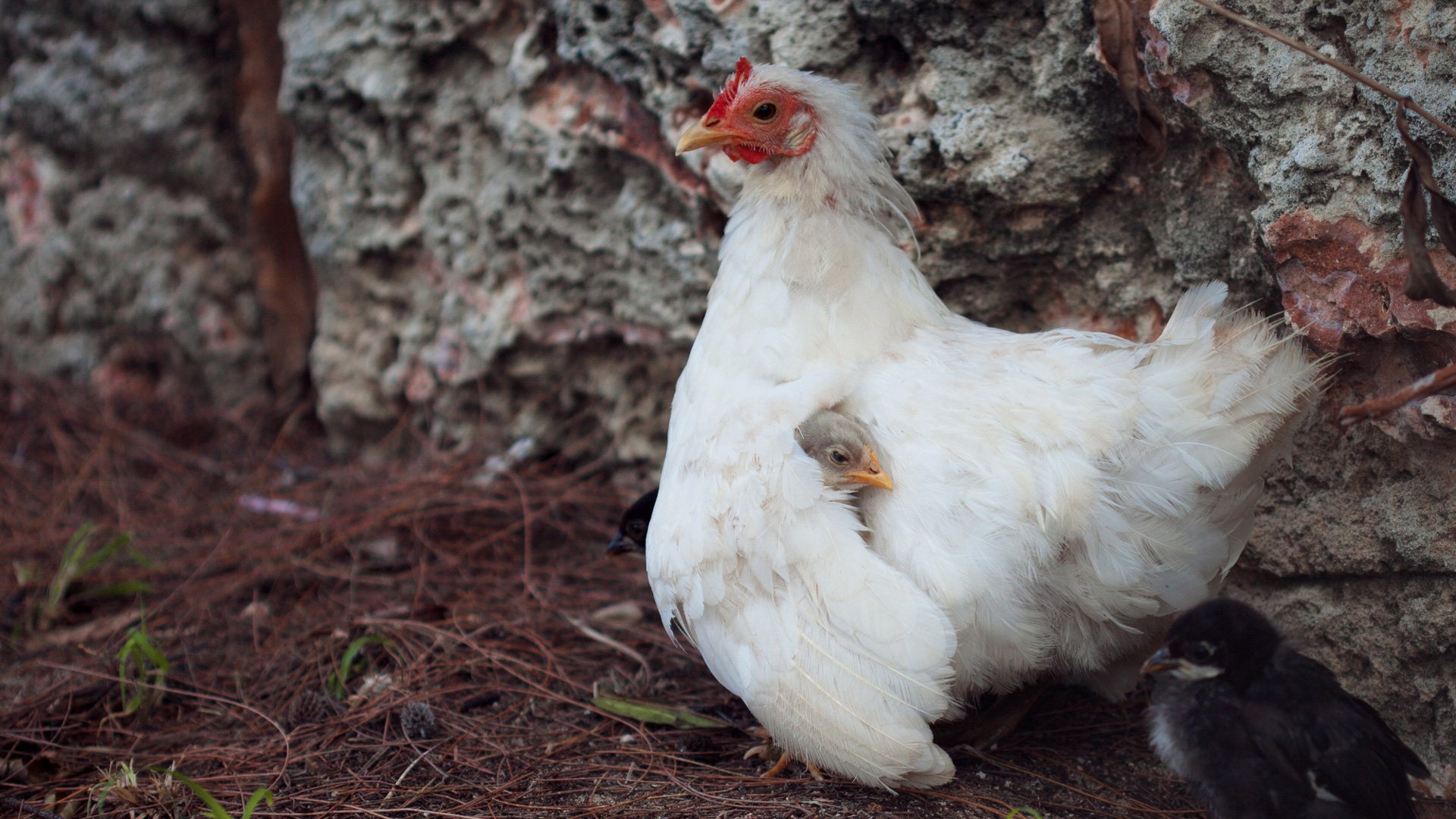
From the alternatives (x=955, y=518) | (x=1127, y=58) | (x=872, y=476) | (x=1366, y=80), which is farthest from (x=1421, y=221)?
(x=872, y=476)

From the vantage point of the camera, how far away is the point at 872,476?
227 cm

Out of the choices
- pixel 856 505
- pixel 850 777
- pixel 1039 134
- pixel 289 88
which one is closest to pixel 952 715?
pixel 850 777

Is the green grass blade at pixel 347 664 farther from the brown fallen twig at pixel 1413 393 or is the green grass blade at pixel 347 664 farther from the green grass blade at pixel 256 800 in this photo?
the brown fallen twig at pixel 1413 393

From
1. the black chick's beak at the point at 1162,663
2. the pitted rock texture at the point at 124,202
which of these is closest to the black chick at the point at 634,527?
the black chick's beak at the point at 1162,663

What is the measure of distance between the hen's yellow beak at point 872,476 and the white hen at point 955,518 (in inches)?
1.6

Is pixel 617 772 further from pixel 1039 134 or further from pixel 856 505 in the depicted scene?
pixel 1039 134

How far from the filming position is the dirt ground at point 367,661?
8.22 feet

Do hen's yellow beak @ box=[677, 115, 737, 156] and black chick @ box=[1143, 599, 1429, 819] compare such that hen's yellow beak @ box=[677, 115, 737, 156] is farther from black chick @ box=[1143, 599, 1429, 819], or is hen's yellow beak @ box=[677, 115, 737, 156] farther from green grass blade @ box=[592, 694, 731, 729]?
black chick @ box=[1143, 599, 1429, 819]

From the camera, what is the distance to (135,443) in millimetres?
4883

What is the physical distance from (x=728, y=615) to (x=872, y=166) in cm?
126

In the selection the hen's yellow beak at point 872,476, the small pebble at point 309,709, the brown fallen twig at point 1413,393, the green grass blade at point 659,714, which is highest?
the brown fallen twig at point 1413,393

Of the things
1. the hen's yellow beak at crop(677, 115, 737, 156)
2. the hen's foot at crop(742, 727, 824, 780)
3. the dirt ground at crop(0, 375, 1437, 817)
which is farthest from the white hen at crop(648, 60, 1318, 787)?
the hen's yellow beak at crop(677, 115, 737, 156)

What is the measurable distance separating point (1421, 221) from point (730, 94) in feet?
5.27

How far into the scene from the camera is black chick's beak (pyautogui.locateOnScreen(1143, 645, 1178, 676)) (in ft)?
8.20
